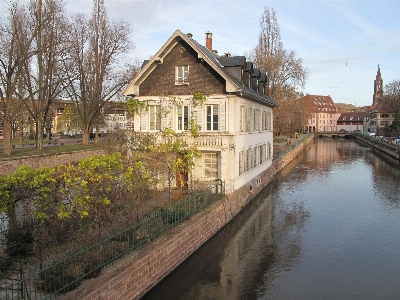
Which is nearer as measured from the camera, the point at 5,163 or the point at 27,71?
the point at 5,163

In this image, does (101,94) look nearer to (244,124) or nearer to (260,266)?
(244,124)

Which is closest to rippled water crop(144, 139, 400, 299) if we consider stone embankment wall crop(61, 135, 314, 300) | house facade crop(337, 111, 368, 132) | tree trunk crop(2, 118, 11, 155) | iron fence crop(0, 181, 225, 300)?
stone embankment wall crop(61, 135, 314, 300)

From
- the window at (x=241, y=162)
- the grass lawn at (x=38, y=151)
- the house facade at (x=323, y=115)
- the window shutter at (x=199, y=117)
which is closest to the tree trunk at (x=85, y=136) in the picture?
the grass lawn at (x=38, y=151)

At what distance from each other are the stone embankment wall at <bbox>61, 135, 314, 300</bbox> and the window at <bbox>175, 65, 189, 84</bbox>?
7354 mm

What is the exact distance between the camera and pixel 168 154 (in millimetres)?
19422

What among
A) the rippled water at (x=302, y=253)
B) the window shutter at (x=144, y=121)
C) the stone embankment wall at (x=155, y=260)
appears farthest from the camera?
the window shutter at (x=144, y=121)

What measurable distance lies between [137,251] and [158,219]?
2250 mm

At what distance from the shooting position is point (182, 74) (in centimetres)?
2319

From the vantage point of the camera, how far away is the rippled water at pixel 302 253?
44.2 feet

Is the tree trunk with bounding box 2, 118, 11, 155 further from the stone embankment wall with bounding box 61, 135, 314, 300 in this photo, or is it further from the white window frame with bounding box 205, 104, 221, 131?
the stone embankment wall with bounding box 61, 135, 314, 300

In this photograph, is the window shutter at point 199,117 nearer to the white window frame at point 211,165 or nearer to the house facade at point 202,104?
the house facade at point 202,104

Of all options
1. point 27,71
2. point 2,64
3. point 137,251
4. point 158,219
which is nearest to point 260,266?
point 158,219

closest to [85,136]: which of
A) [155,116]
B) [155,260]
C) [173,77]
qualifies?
[155,116]

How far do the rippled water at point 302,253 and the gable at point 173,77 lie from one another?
307 inches
